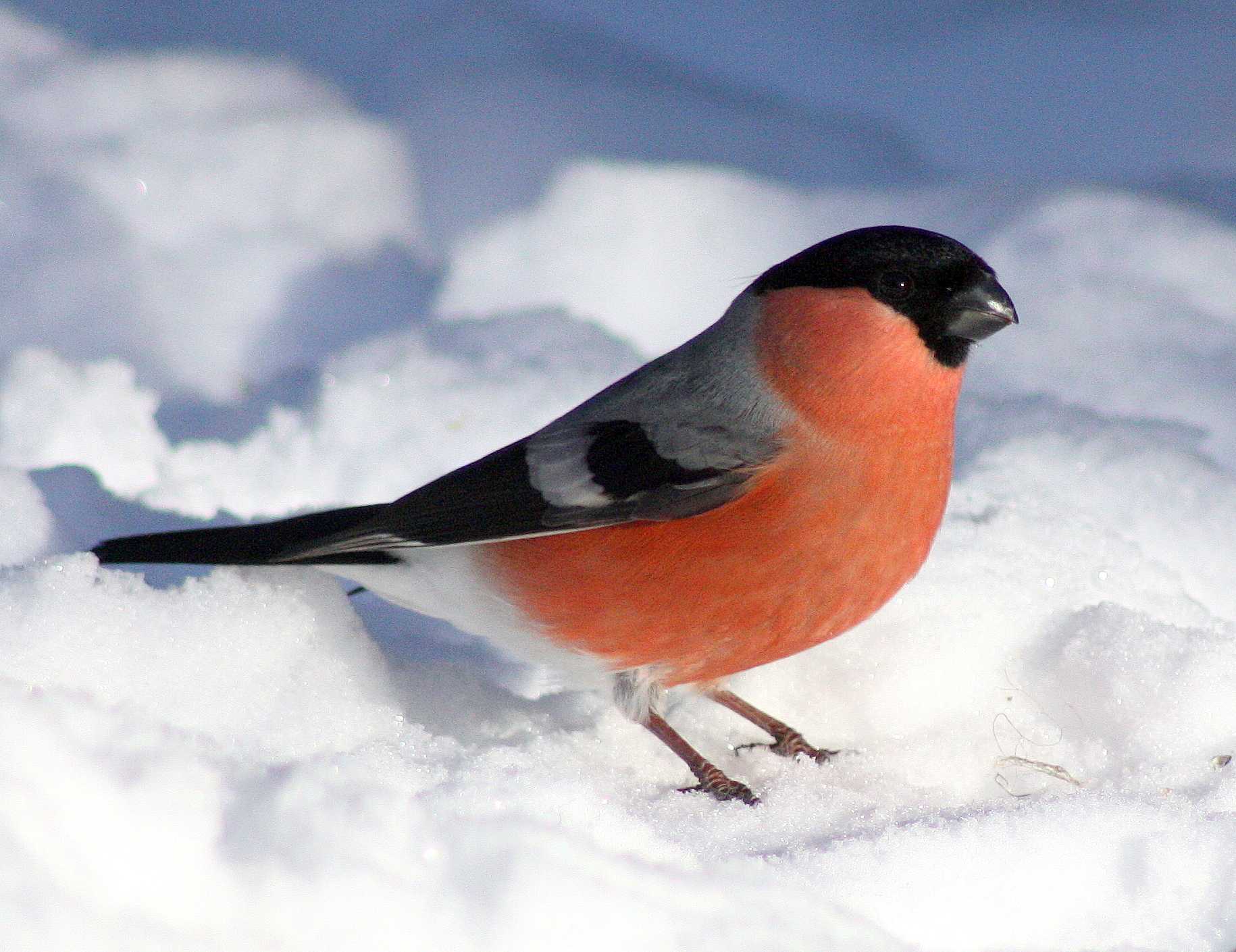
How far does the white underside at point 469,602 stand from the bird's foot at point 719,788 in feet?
0.79

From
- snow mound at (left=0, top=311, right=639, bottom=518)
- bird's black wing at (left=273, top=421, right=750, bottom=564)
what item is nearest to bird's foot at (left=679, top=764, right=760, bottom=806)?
bird's black wing at (left=273, top=421, right=750, bottom=564)

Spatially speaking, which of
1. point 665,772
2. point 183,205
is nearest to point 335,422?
point 183,205

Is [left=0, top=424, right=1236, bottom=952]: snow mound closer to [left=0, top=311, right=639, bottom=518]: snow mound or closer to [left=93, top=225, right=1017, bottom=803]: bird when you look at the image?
[left=93, top=225, right=1017, bottom=803]: bird

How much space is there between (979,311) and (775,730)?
92 cm

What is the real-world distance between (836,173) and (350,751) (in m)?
3.71

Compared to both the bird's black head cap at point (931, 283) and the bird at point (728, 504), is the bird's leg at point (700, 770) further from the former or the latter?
the bird's black head cap at point (931, 283)

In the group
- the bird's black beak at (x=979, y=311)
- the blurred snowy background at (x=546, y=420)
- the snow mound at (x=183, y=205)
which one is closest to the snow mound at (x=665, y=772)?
the blurred snowy background at (x=546, y=420)

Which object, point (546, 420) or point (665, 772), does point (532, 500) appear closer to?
point (665, 772)

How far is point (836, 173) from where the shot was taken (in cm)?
516

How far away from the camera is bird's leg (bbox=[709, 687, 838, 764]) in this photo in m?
2.54

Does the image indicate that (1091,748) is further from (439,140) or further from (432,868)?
(439,140)

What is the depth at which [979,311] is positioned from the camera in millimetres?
2270

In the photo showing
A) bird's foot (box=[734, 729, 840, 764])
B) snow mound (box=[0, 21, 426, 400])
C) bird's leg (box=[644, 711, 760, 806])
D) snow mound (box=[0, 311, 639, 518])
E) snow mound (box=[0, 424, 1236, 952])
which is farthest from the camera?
snow mound (box=[0, 21, 426, 400])

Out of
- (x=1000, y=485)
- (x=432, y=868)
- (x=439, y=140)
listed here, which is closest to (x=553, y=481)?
(x=432, y=868)
